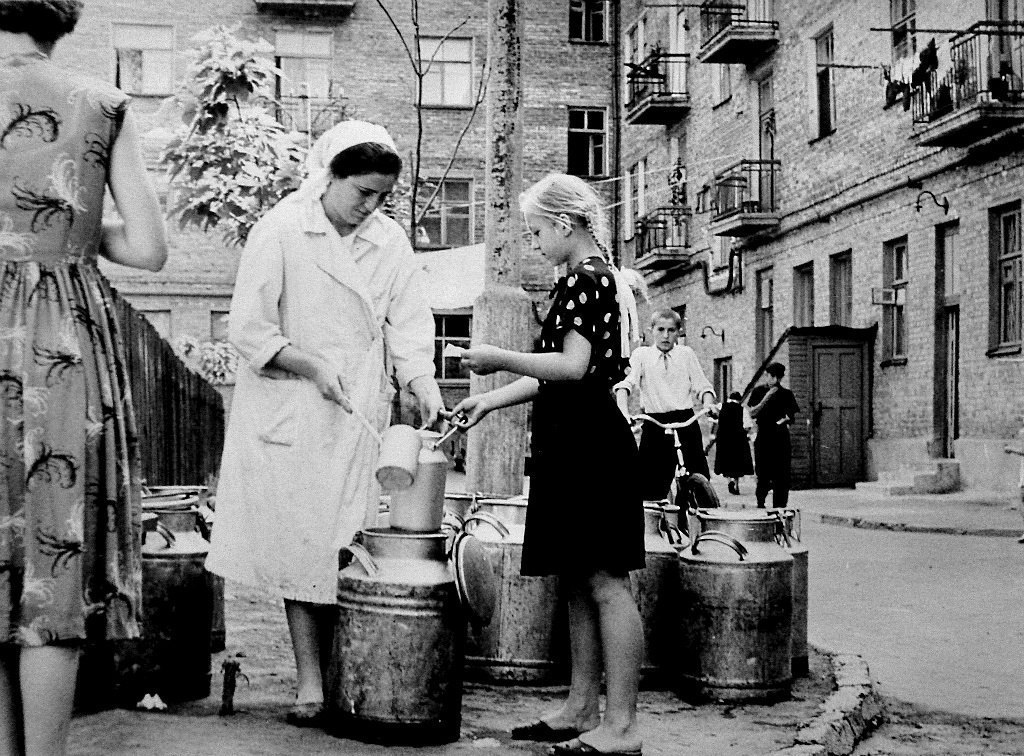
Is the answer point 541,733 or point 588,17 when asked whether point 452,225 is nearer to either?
point 588,17

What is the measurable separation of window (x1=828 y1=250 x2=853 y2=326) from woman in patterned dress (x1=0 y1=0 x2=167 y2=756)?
24.1 metres

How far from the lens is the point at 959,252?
22.0 meters

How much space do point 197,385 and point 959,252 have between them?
12.4m

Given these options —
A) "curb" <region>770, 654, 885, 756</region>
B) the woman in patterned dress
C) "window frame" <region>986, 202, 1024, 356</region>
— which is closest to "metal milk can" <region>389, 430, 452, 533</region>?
"curb" <region>770, 654, 885, 756</region>

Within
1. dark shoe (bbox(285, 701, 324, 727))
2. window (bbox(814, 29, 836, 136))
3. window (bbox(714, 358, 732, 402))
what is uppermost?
window (bbox(814, 29, 836, 136))

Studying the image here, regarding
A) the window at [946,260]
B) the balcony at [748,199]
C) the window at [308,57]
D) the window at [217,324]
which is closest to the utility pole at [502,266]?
the window at [946,260]

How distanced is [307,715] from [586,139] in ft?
117

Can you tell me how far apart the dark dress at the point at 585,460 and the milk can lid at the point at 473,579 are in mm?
140

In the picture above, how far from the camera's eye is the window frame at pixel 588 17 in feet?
130

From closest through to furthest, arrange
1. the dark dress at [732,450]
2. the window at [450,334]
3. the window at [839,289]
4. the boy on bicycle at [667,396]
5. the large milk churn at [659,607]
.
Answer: the large milk churn at [659,607], the boy on bicycle at [667,396], the dark dress at [732,450], the window at [839,289], the window at [450,334]

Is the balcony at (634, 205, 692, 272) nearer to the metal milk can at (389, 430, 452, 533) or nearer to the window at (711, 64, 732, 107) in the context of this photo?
the window at (711, 64, 732, 107)

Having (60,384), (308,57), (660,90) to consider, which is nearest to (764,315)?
(660,90)

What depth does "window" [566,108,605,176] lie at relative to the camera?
3956 centimetres

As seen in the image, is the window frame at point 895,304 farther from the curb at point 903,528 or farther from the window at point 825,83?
the curb at point 903,528
